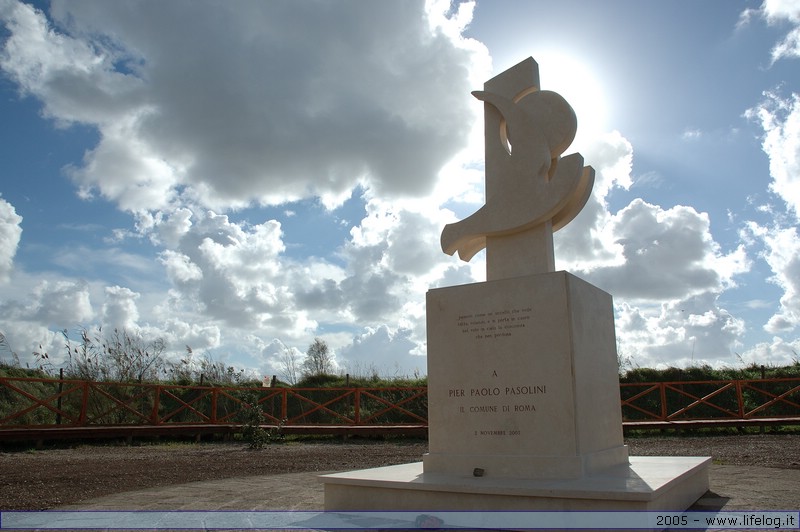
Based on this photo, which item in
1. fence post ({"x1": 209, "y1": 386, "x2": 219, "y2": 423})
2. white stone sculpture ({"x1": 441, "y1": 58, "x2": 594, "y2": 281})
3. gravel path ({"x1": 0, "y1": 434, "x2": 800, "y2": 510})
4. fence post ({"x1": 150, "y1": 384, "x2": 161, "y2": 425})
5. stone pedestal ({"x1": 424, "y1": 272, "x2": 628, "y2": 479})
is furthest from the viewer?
fence post ({"x1": 209, "y1": 386, "x2": 219, "y2": 423})

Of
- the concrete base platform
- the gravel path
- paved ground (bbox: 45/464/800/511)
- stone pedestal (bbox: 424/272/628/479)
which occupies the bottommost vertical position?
the gravel path

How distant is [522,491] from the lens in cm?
381

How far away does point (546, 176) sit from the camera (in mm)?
5379

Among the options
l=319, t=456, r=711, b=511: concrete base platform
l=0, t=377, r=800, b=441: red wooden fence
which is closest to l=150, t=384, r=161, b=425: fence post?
l=0, t=377, r=800, b=441: red wooden fence

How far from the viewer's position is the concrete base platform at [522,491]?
3.54 metres

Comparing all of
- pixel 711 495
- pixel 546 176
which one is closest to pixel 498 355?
pixel 546 176

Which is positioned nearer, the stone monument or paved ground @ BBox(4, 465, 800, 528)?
the stone monument

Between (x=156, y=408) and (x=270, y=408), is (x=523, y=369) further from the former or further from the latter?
(x=270, y=408)

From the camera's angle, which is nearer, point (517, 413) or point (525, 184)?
point (517, 413)

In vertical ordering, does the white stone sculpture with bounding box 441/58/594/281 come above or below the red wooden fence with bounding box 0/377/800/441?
above

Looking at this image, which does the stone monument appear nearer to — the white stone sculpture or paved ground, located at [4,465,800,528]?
the white stone sculpture

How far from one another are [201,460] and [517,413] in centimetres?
599

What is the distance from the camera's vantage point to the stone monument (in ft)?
13.7

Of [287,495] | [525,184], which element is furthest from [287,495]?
[525,184]
